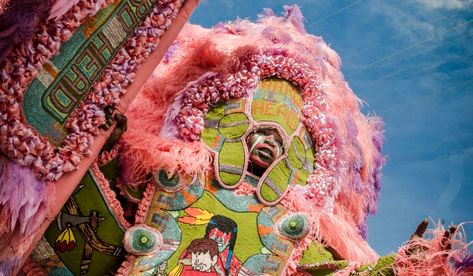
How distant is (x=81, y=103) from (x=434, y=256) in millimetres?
775

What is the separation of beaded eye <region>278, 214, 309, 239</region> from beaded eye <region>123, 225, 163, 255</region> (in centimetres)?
31

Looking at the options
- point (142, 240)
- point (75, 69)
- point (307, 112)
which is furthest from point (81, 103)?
point (307, 112)

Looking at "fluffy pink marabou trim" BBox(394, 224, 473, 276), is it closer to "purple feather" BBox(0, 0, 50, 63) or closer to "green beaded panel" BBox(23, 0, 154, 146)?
"green beaded panel" BBox(23, 0, 154, 146)

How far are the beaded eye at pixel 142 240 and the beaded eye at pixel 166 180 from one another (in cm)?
11

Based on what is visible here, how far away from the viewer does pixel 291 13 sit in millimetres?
2029

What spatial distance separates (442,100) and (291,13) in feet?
2.65

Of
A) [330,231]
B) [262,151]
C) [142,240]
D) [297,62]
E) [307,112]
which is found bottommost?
[142,240]

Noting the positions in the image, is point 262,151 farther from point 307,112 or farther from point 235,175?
point 307,112

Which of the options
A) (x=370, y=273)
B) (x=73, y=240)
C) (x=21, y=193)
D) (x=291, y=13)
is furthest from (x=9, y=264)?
(x=291, y=13)

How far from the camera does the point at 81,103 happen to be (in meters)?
1.39

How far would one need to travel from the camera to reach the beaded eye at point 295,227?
1679 mm

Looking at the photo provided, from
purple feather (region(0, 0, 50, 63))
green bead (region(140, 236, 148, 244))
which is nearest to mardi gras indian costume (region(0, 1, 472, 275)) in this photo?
green bead (region(140, 236, 148, 244))

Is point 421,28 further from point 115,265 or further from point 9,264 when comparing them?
point 9,264

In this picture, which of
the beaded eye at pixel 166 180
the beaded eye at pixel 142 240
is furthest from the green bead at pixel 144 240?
the beaded eye at pixel 166 180
